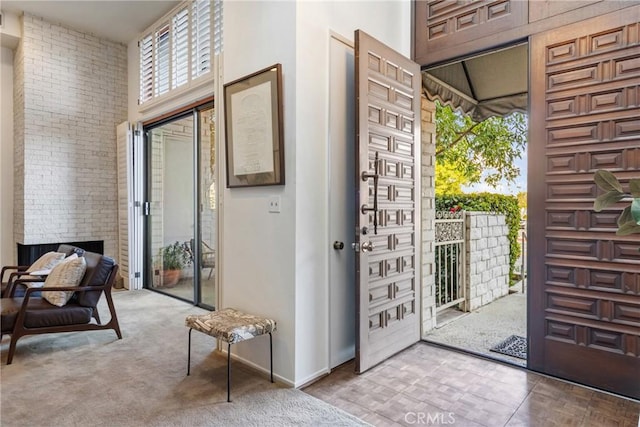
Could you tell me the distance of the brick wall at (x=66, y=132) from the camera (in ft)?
16.0

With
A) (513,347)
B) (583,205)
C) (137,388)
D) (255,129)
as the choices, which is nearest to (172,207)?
(255,129)

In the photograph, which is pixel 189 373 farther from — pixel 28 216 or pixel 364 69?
pixel 28 216

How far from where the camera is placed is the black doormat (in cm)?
293

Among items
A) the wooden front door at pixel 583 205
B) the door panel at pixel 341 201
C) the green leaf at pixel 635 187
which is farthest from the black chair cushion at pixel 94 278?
the green leaf at pixel 635 187

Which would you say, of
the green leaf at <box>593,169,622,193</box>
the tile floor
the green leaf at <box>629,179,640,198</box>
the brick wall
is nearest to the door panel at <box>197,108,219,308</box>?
the brick wall

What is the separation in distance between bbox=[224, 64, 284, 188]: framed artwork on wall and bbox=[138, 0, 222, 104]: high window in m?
1.59

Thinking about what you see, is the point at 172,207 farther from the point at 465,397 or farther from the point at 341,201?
the point at 465,397

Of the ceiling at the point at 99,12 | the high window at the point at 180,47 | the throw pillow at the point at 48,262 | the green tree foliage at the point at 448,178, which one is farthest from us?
the green tree foliage at the point at 448,178

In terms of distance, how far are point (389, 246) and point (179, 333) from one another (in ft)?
6.85

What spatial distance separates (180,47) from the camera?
14.9 ft

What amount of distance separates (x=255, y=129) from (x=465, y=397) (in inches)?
85.0

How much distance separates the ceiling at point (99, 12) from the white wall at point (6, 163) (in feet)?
2.87

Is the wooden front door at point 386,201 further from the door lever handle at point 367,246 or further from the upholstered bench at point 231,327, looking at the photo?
the upholstered bench at point 231,327

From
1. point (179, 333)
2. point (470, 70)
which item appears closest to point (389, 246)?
point (179, 333)
